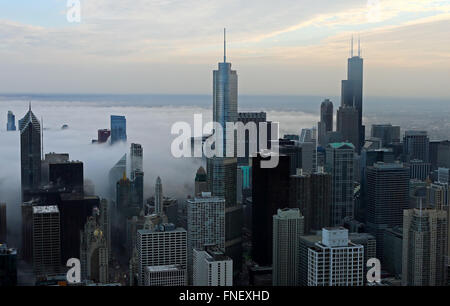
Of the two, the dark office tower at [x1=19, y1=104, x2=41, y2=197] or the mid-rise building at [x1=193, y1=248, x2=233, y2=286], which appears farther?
the dark office tower at [x1=19, y1=104, x2=41, y2=197]

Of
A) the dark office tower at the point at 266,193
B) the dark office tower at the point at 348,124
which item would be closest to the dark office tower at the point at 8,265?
the dark office tower at the point at 266,193

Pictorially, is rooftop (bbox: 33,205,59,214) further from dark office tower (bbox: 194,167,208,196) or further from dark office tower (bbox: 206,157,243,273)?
dark office tower (bbox: 206,157,243,273)

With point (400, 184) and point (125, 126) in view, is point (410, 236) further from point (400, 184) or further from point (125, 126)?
point (125, 126)

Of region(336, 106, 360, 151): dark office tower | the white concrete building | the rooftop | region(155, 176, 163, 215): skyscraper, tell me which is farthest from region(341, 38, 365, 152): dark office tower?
the rooftop

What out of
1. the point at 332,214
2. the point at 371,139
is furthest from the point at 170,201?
the point at 371,139

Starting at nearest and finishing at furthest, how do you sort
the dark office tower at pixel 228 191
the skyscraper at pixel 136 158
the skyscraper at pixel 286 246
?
the skyscraper at pixel 286 246
the skyscraper at pixel 136 158
the dark office tower at pixel 228 191

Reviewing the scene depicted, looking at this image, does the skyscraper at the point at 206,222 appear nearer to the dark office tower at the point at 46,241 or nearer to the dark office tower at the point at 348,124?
the dark office tower at the point at 46,241

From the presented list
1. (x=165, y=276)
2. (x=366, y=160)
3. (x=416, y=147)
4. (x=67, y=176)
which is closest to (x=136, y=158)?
(x=67, y=176)
